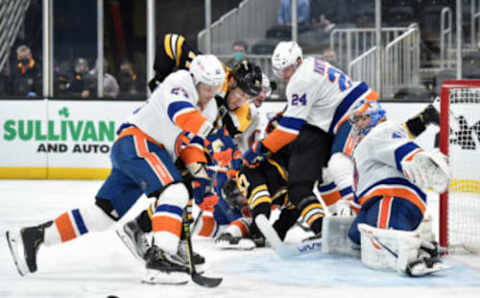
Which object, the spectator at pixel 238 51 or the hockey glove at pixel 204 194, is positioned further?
the spectator at pixel 238 51

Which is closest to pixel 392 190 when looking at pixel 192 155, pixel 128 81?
pixel 192 155

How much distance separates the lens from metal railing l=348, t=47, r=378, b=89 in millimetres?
8398

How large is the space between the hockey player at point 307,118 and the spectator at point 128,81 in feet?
15.5

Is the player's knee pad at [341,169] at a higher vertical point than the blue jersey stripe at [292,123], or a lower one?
lower

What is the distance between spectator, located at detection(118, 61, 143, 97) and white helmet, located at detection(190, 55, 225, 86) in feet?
18.0

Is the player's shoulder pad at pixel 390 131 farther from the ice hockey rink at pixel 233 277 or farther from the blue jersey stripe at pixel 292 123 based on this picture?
the blue jersey stripe at pixel 292 123

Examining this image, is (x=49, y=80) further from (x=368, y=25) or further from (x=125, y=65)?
(x=368, y=25)

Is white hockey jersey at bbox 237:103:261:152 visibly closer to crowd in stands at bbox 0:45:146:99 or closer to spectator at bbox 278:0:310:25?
crowd in stands at bbox 0:45:146:99

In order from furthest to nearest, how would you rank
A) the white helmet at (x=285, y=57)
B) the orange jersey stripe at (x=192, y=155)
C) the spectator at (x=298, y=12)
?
1. the spectator at (x=298, y=12)
2. the white helmet at (x=285, y=57)
3. the orange jersey stripe at (x=192, y=155)

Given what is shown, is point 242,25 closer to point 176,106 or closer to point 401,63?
point 401,63

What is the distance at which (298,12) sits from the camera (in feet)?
28.5

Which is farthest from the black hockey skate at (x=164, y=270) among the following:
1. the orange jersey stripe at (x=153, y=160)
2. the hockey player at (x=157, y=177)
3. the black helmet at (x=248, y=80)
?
Answer: the black helmet at (x=248, y=80)

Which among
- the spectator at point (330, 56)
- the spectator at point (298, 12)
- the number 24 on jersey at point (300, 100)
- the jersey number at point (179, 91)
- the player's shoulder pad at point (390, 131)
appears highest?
the spectator at point (298, 12)

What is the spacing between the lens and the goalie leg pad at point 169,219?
3.05m
